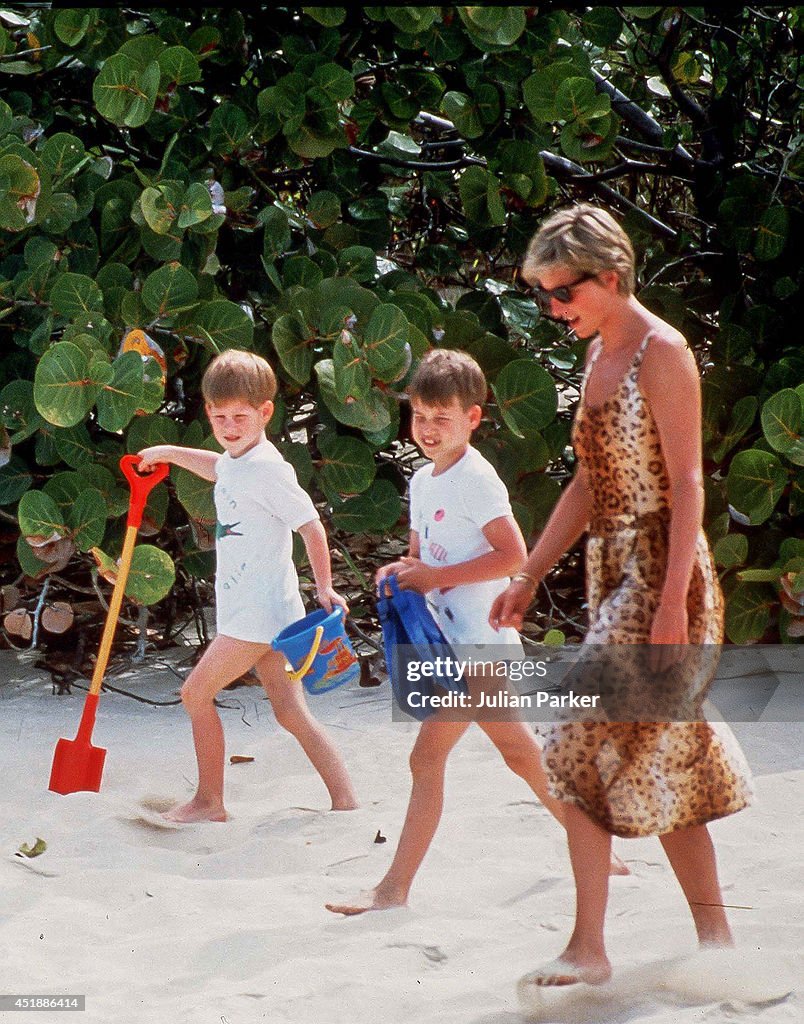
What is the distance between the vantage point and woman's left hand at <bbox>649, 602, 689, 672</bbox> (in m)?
1.98

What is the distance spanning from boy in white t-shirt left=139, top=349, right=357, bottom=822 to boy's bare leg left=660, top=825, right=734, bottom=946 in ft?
3.39

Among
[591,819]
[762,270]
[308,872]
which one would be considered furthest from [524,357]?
[591,819]

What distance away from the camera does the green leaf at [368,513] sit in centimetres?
379

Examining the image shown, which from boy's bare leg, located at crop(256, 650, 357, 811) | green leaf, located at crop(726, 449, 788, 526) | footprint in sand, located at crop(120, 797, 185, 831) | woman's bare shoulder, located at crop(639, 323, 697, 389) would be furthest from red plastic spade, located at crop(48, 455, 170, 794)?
green leaf, located at crop(726, 449, 788, 526)

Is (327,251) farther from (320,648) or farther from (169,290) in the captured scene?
(320,648)

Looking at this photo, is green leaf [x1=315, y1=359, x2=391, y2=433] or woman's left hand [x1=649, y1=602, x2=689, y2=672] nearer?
woman's left hand [x1=649, y1=602, x2=689, y2=672]

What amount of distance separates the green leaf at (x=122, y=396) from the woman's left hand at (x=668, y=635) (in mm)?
1734

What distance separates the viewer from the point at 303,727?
301 centimetres

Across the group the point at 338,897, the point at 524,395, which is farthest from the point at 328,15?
the point at 338,897

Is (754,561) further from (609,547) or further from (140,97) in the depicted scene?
(140,97)

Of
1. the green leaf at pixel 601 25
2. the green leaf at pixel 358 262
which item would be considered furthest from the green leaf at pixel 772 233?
the green leaf at pixel 358 262

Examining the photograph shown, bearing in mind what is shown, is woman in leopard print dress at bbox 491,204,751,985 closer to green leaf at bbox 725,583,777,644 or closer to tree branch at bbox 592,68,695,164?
green leaf at bbox 725,583,777,644

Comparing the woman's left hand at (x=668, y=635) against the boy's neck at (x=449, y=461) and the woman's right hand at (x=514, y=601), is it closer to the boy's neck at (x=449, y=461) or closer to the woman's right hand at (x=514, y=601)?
the woman's right hand at (x=514, y=601)

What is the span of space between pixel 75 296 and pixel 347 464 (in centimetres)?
88
